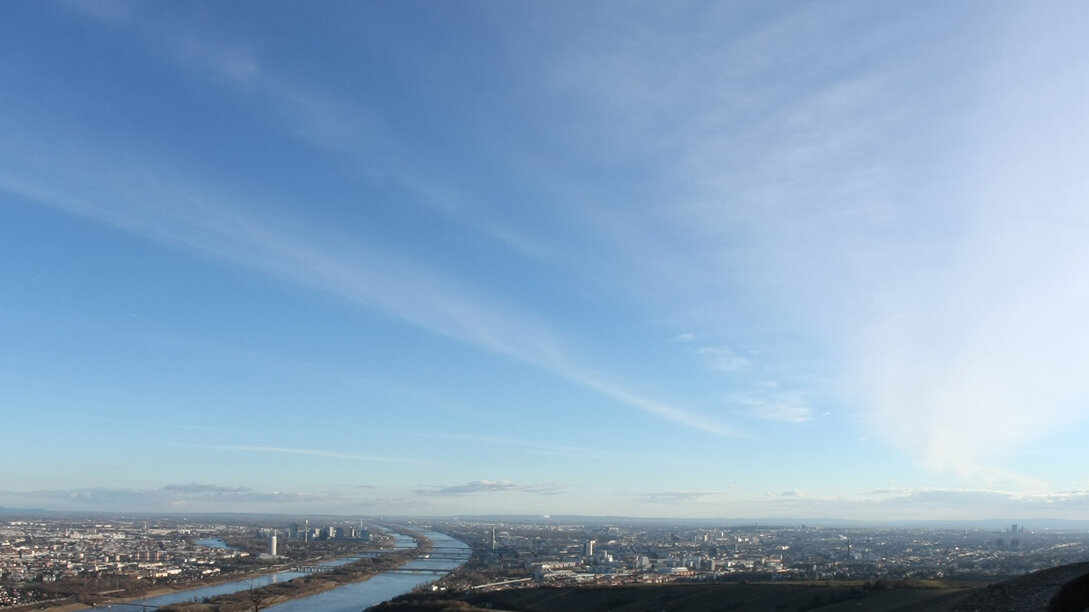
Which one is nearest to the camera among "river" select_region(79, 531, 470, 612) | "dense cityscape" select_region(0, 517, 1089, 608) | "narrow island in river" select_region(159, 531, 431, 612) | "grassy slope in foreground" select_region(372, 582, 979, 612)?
"grassy slope in foreground" select_region(372, 582, 979, 612)

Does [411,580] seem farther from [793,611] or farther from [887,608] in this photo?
[887,608]

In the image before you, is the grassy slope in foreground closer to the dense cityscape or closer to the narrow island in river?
the dense cityscape

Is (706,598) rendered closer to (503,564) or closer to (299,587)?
(299,587)

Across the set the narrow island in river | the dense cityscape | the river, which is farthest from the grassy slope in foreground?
the narrow island in river

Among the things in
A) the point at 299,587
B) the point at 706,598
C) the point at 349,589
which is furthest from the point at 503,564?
the point at 706,598

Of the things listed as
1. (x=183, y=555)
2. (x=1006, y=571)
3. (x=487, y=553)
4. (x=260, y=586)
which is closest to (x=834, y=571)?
(x=1006, y=571)

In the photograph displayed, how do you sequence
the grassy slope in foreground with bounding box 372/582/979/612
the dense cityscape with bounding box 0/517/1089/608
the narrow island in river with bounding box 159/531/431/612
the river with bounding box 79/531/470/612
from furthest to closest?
the dense cityscape with bounding box 0/517/1089/608
the river with bounding box 79/531/470/612
the narrow island in river with bounding box 159/531/431/612
the grassy slope in foreground with bounding box 372/582/979/612

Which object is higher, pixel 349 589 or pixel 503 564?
pixel 349 589
